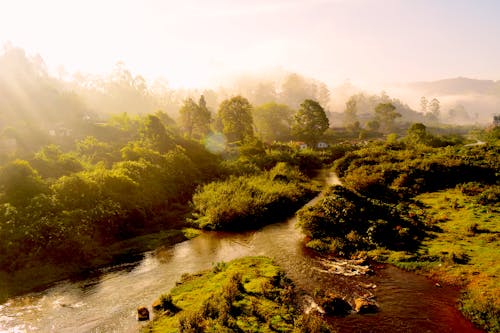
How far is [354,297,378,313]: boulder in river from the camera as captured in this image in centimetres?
1789

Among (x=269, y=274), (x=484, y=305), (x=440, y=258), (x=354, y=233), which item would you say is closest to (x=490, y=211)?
(x=440, y=258)

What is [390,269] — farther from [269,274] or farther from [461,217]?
[461,217]

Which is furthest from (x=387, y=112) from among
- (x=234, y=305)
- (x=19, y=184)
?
(x=234, y=305)

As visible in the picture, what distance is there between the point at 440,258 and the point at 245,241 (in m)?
16.7

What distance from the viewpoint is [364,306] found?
18000 millimetres

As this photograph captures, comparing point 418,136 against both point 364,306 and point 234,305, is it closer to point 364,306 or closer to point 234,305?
point 364,306

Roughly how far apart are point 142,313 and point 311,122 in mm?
86931

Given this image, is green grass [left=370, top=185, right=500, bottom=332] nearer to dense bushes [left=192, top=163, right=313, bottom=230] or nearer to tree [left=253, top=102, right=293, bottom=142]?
dense bushes [left=192, top=163, right=313, bottom=230]

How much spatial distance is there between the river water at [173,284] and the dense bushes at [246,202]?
6.11 meters

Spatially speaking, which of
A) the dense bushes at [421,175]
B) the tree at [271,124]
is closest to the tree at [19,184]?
the dense bushes at [421,175]

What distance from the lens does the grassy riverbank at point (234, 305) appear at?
1628 cm

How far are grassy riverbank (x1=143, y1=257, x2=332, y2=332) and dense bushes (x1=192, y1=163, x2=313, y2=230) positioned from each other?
38.8 feet

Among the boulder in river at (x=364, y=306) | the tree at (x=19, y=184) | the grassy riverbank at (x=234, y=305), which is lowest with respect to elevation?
the boulder in river at (x=364, y=306)

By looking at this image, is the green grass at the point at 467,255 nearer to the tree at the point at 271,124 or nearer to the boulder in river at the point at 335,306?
the boulder in river at the point at 335,306
